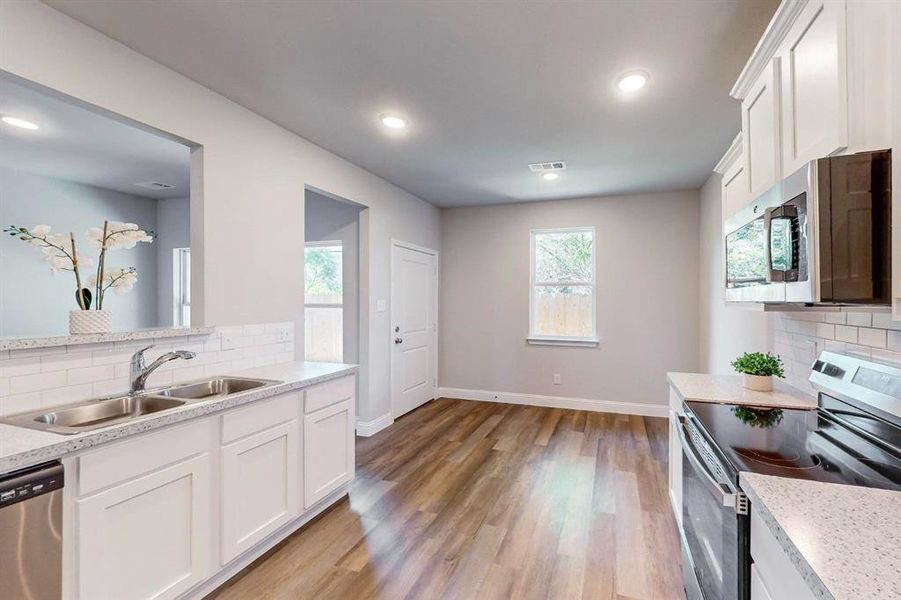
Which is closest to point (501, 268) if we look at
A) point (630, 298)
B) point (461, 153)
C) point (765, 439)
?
point (630, 298)

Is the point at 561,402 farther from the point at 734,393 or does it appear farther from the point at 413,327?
the point at 734,393

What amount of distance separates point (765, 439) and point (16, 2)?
3.34m

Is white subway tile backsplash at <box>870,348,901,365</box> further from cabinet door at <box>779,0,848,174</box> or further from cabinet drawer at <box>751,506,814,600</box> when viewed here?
cabinet drawer at <box>751,506,814,600</box>

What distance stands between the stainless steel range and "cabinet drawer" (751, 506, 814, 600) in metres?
0.05

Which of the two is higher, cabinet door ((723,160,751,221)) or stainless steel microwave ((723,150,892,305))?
cabinet door ((723,160,751,221))

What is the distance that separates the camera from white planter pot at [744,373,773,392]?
2.12 meters

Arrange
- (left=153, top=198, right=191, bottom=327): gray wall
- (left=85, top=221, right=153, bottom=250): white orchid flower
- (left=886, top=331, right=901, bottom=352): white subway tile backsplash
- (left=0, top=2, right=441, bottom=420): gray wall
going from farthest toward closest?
(left=153, top=198, right=191, bottom=327): gray wall → (left=85, top=221, right=153, bottom=250): white orchid flower → (left=0, top=2, right=441, bottom=420): gray wall → (left=886, top=331, right=901, bottom=352): white subway tile backsplash

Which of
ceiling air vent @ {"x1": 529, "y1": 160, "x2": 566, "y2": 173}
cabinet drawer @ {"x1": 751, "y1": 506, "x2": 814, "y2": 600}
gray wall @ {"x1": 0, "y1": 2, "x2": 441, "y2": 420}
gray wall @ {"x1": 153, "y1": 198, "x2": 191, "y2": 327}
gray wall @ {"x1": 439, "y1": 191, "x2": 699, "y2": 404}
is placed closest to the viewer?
cabinet drawer @ {"x1": 751, "y1": 506, "x2": 814, "y2": 600}

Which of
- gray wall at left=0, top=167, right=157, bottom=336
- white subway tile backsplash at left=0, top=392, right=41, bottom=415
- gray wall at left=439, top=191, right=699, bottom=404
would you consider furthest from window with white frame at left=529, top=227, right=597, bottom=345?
gray wall at left=0, top=167, right=157, bottom=336

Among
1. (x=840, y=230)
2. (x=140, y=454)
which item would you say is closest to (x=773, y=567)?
(x=840, y=230)

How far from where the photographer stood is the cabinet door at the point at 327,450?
2428 mm

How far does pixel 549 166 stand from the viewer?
3.85m

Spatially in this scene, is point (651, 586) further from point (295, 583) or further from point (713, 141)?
point (713, 141)

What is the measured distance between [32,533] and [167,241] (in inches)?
201
